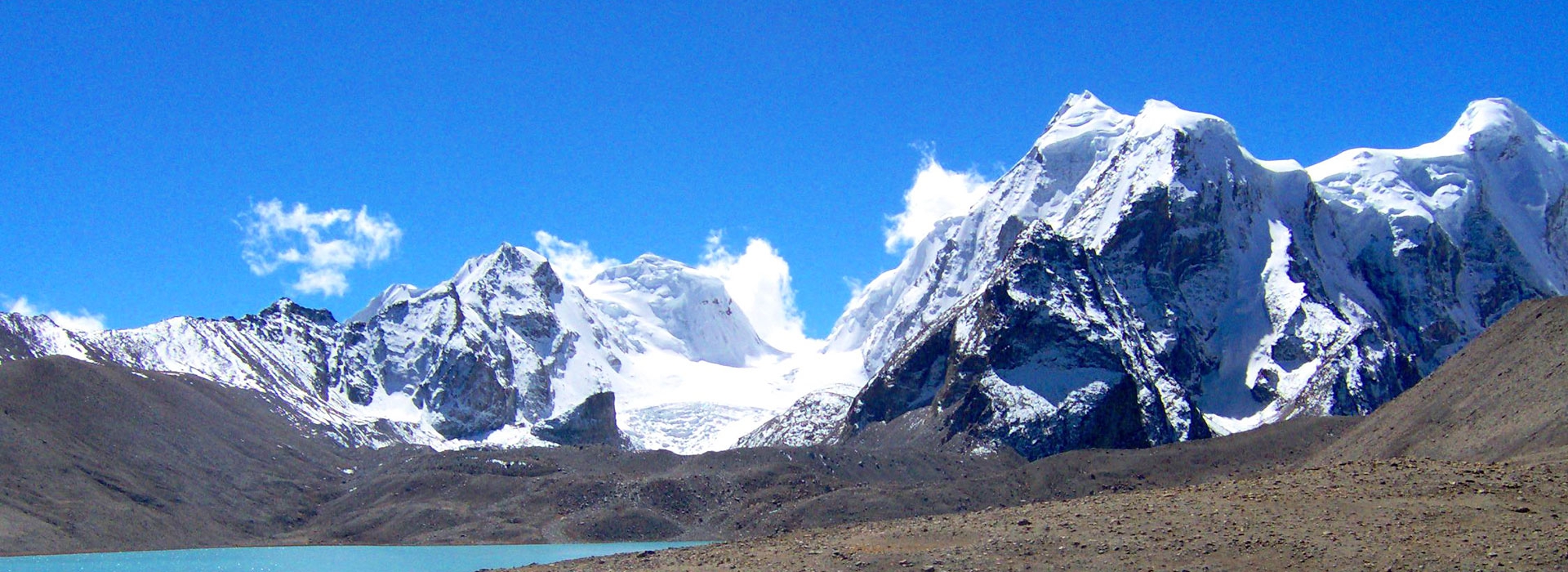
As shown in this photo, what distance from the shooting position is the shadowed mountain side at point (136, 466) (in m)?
125

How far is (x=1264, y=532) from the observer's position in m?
45.2

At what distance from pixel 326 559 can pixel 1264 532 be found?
85.5m

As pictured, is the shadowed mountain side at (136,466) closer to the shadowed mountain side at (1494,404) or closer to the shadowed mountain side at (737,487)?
the shadowed mountain side at (737,487)

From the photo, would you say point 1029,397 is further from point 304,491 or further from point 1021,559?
point 1021,559

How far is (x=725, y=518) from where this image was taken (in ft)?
456

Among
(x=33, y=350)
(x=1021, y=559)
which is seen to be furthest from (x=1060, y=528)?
(x=33, y=350)

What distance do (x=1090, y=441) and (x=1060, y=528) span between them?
411 feet

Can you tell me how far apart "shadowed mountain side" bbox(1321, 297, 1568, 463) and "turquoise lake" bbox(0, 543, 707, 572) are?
181 ft

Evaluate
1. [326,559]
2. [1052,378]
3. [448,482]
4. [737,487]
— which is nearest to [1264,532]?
[326,559]

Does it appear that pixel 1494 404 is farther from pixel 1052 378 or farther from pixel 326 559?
pixel 1052 378

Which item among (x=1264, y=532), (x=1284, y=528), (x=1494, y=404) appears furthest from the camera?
(x=1494, y=404)

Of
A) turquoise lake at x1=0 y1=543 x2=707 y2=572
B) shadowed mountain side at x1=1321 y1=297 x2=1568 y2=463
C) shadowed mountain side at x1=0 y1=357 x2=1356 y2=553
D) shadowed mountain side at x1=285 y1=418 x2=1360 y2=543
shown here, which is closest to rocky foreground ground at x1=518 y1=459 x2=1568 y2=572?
shadowed mountain side at x1=1321 y1=297 x2=1568 y2=463

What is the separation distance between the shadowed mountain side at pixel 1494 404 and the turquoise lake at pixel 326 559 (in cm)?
5506

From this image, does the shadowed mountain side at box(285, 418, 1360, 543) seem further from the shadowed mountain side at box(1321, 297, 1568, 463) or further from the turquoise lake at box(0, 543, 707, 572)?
the shadowed mountain side at box(1321, 297, 1568, 463)
